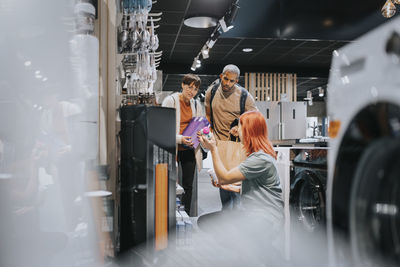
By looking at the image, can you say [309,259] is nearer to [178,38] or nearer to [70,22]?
[70,22]

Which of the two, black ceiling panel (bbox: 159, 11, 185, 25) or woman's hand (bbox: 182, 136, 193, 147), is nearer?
woman's hand (bbox: 182, 136, 193, 147)

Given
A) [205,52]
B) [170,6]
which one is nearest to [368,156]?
[170,6]

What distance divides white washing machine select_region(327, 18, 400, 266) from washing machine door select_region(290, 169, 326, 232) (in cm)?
134

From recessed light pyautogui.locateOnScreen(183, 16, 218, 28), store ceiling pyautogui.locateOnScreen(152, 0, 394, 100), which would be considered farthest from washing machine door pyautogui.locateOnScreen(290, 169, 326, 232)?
recessed light pyautogui.locateOnScreen(183, 16, 218, 28)

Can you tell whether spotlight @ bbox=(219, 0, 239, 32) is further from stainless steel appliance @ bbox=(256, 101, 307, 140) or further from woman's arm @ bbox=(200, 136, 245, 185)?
stainless steel appliance @ bbox=(256, 101, 307, 140)

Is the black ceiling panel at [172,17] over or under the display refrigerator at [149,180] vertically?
over

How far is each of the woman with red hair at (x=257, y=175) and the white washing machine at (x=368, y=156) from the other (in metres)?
1.14

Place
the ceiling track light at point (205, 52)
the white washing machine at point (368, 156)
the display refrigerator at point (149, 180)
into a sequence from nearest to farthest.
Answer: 1. the white washing machine at point (368, 156)
2. the display refrigerator at point (149, 180)
3. the ceiling track light at point (205, 52)

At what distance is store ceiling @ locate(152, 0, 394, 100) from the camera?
4074 millimetres

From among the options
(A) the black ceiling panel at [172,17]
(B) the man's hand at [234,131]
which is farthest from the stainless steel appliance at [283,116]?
(B) the man's hand at [234,131]

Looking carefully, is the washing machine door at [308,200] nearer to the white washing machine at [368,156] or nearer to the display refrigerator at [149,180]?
the display refrigerator at [149,180]

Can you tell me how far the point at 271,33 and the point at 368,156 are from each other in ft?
13.8

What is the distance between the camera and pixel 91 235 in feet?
6.45

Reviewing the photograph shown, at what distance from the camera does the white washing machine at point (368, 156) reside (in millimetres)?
732
